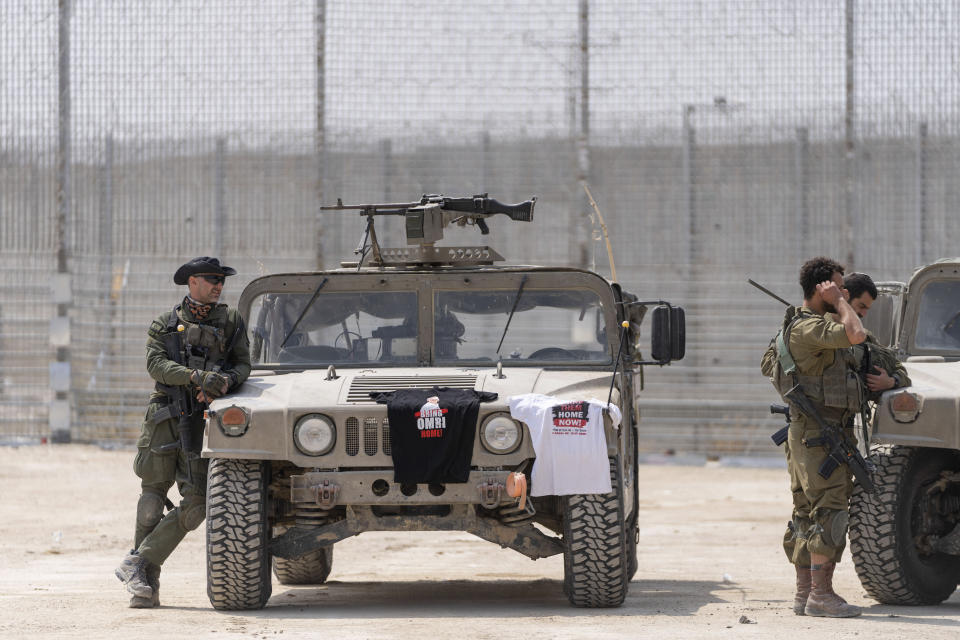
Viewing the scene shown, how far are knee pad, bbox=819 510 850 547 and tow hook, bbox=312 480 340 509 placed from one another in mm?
2423

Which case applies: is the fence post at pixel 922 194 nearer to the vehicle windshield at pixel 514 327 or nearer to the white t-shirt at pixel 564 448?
the vehicle windshield at pixel 514 327

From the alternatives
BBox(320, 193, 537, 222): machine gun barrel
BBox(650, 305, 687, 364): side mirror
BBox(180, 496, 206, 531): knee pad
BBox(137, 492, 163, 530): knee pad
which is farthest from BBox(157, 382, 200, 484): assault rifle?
BBox(650, 305, 687, 364): side mirror

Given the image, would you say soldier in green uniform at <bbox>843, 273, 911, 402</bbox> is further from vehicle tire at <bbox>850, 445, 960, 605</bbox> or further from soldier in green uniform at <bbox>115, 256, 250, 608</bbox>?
soldier in green uniform at <bbox>115, 256, 250, 608</bbox>

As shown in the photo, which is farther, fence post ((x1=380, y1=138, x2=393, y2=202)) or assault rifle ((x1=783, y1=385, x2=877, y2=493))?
fence post ((x1=380, y1=138, x2=393, y2=202))

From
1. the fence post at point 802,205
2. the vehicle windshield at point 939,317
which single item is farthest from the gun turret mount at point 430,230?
the fence post at point 802,205

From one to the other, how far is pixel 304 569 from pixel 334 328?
5.63ft

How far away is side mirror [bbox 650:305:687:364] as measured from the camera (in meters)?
8.54

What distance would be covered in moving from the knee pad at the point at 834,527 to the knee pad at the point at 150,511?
11.8 ft

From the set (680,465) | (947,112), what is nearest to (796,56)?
(947,112)

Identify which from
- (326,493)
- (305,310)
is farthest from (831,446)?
(305,310)

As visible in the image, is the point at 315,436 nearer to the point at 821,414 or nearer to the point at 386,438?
the point at 386,438

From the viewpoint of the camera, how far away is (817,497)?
25.2 feet

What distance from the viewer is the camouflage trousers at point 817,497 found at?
25.1ft

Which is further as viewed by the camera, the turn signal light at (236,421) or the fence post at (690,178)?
the fence post at (690,178)
